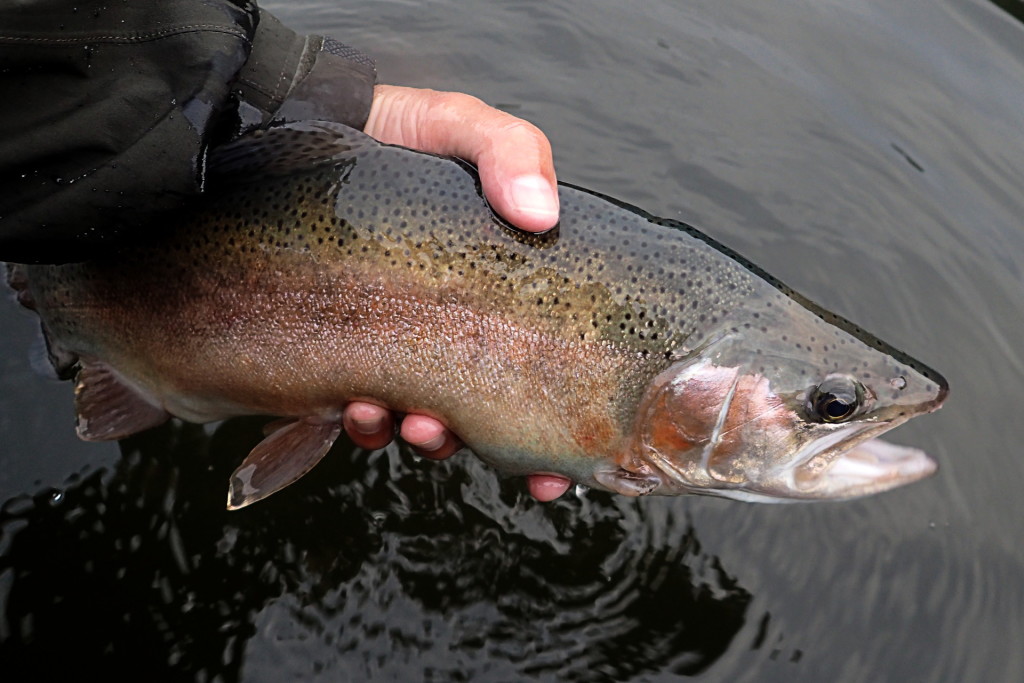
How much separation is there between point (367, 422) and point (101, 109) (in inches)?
47.9

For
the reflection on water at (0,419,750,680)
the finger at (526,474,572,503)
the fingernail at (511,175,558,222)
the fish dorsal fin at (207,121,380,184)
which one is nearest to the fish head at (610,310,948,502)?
the finger at (526,474,572,503)

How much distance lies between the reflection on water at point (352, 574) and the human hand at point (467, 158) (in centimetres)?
55

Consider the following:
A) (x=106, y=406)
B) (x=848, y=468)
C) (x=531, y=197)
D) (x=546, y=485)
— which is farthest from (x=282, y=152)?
(x=848, y=468)

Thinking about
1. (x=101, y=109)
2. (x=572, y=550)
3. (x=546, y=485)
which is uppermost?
(x=101, y=109)

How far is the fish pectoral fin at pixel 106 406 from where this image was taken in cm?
285

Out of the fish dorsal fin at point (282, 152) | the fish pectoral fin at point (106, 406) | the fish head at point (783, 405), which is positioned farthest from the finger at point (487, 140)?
the fish pectoral fin at point (106, 406)

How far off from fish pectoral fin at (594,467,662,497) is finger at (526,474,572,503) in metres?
0.29

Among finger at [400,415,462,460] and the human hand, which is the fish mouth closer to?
the human hand

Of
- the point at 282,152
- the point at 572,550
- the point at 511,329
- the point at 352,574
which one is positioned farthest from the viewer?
the point at 572,550

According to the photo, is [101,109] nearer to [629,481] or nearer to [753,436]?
[629,481]

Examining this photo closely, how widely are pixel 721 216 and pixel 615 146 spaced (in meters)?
0.82

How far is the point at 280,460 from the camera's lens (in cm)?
265

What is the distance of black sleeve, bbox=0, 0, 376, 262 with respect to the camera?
2143 mm

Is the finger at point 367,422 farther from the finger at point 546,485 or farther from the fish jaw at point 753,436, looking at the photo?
the fish jaw at point 753,436
